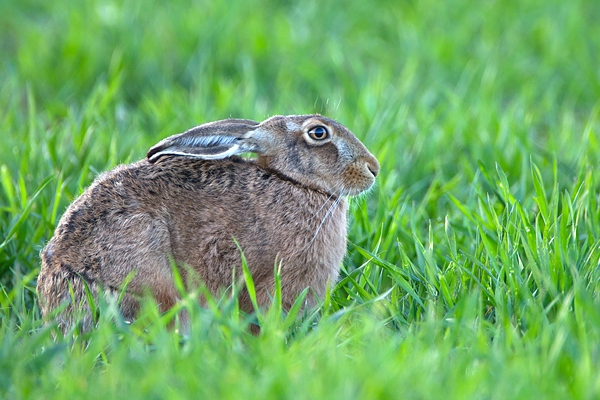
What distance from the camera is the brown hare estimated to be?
11.4ft

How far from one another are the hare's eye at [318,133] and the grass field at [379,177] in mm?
518

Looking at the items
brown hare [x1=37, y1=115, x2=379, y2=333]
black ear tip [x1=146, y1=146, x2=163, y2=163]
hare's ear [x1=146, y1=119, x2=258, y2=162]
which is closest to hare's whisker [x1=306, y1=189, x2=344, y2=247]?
brown hare [x1=37, y1=115, x2=379, y2=333]

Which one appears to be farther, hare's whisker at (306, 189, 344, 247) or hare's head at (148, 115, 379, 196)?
hare's head at (148, 115, 379, 196)

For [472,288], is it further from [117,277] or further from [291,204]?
[117,277]

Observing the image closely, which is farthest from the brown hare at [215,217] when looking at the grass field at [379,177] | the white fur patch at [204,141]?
the grass field at [379,177]

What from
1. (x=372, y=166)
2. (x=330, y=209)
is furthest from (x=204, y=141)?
(x=372, y=166)

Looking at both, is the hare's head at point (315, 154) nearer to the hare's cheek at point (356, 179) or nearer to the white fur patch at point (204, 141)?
the hare's cheek at point (356, 179)

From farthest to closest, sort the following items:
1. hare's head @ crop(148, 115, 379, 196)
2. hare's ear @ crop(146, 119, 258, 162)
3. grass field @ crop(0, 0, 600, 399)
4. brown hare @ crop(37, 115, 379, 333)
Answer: hare's head @ crop(148, 115, 379, 196)
hare's ear @ crop(146, 119, 258, 162)
brown hare @ crop(37, 115, 379, 333)
grass field @ crop(0, 0, 600, 399)

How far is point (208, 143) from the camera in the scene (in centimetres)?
371

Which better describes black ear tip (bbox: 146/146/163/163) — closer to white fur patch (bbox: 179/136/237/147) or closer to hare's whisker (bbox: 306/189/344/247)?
white fur patch (bbox: 179/136/237/147)

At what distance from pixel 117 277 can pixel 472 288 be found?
147 centimetres

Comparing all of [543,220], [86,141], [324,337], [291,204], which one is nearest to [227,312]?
[324,337]

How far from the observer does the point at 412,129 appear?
5547mm

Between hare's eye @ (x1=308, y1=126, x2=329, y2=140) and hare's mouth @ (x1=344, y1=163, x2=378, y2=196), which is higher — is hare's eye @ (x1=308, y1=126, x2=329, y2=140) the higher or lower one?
the higher one
